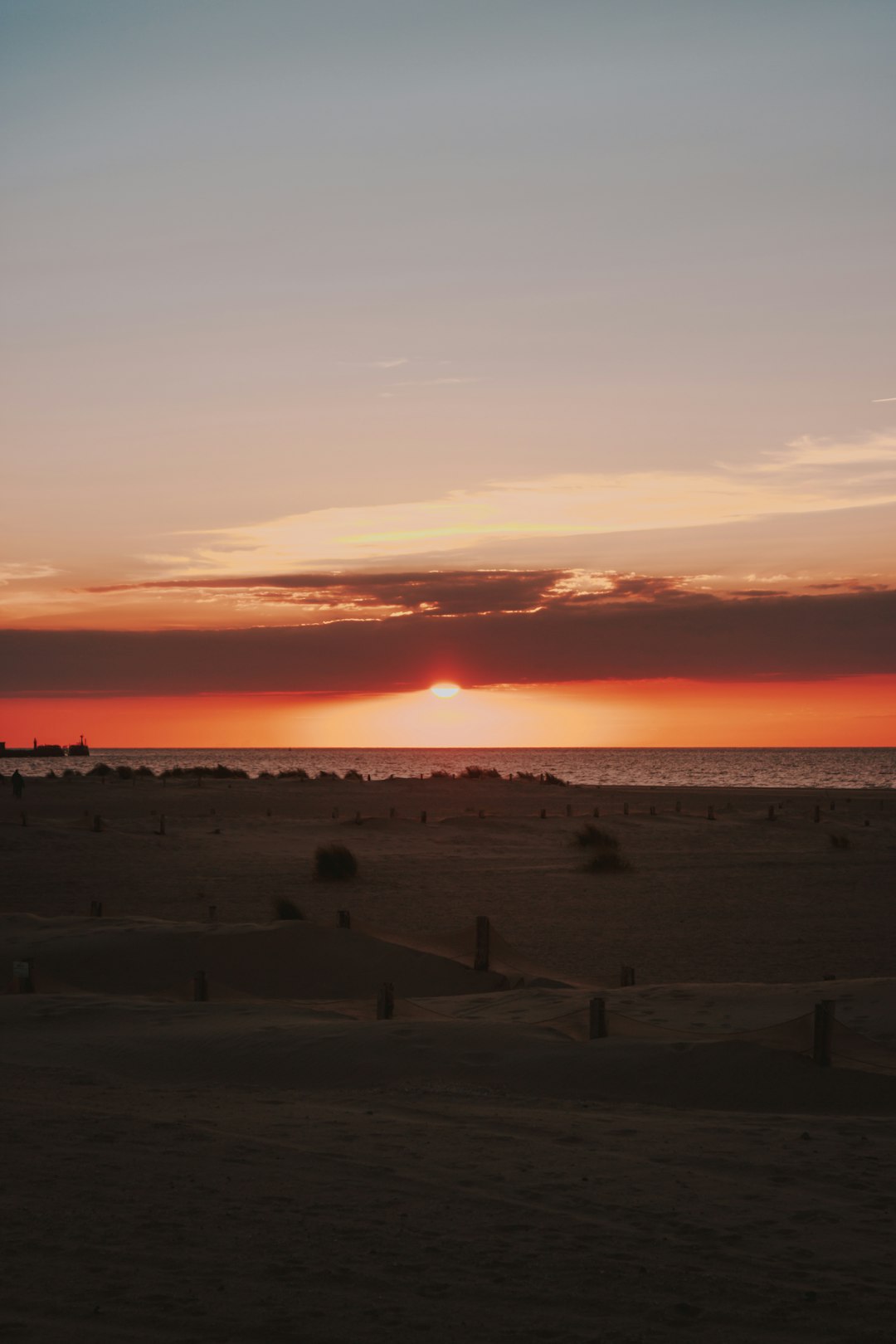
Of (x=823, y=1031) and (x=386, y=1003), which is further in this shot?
(x=386, y=1003)

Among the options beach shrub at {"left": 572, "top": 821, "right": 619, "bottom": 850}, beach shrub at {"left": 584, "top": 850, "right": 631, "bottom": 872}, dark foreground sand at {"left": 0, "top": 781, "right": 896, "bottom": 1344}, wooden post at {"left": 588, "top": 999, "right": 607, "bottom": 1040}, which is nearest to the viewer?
dark foreground sand at {"left": 0, "top": 781, "right": 896, "bottom": 1344}

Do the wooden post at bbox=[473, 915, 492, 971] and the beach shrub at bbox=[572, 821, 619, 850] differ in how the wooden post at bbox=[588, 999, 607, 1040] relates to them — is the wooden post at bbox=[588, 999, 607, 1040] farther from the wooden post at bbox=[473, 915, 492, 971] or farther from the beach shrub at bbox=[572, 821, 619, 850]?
the beach shrub at bbox=[572, 821, 619, 850]

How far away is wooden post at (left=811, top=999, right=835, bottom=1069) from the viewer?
9711 millimetres

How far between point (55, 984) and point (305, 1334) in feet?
33.4

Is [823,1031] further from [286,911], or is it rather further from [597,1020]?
[286,911]

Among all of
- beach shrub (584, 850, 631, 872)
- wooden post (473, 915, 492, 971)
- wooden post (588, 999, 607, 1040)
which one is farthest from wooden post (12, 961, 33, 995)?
beach shrub (584, 850, 631, 872)

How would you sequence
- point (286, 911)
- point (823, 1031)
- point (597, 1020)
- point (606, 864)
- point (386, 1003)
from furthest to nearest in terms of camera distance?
point (606, 864) < point (286, 911) < point (386, 1003) < point (597, 1020) < point (823, 1031)

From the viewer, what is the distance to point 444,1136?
26.0ft

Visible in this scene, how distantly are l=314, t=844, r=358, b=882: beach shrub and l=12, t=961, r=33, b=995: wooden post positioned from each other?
13030 millimetres

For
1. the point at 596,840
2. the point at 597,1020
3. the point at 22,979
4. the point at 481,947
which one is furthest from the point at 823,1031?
the point at 596,840

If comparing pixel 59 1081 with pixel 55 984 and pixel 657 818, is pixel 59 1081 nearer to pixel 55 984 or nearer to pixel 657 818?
pixel 55 984

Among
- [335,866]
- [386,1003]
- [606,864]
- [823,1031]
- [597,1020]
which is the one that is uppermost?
[823,1031]

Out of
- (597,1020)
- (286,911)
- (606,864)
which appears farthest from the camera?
(606,864)

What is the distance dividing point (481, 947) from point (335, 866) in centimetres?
1146
